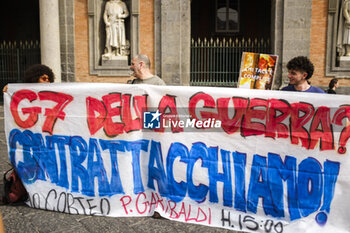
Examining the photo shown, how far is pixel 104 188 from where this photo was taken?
3312 mm

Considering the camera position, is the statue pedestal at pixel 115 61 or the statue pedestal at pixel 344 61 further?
the statue pedestal at pixel 115 61

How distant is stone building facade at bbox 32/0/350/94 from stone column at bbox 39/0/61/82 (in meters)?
0.46

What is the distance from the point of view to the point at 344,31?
1039 cm

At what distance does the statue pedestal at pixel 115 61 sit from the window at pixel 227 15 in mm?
6878

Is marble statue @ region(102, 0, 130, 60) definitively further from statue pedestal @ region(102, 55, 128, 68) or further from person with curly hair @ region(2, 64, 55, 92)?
person with curly hair @ region(2, 64, 55, 92)

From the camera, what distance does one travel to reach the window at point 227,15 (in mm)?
16156

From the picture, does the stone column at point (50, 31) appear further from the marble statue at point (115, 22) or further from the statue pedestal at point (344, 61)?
the statue pedestal at point (344, 61)

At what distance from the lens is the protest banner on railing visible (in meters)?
2.91

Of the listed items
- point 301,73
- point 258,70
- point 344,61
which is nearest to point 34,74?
point 258,70

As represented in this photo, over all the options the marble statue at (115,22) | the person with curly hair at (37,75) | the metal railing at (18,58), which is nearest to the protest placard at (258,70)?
the person with curly hair at (37,75)

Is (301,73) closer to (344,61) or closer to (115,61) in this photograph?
(344,61)

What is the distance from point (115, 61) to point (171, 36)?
2101mm

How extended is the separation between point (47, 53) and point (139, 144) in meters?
8.53

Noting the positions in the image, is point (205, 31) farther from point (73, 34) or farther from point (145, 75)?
point (145, 75)
